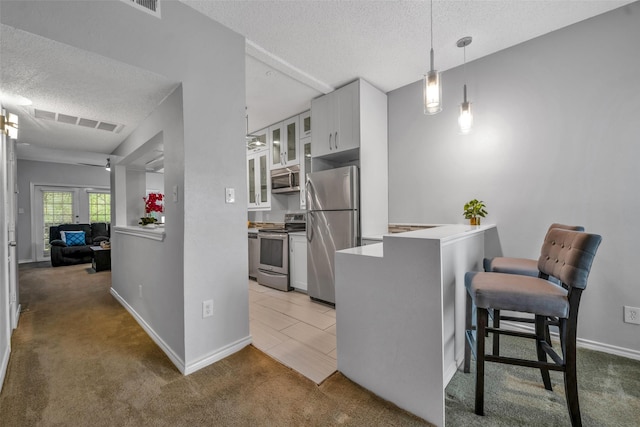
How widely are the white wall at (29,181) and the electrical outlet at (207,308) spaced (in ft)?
23.7

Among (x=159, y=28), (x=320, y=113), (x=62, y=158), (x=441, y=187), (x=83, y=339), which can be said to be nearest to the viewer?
(x=159, y=28)

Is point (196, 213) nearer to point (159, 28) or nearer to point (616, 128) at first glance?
point (159, 28)

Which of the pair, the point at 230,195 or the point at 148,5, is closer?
the point at 148,5

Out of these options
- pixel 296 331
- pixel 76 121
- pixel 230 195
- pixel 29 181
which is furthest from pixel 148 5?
pixel 29 181

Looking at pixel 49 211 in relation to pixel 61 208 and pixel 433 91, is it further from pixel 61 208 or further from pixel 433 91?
pixel 433 91

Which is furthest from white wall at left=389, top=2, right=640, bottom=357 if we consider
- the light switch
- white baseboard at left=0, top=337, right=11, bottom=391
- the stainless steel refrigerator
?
white baseboard at left=0, top=337, right=11, bottom=391

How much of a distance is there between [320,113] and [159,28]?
195cm

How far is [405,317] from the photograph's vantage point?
1.46 m

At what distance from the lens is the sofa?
5.75 m

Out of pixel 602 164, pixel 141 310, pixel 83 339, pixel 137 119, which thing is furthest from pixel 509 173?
pixel 83 339

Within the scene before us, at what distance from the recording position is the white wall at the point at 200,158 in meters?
1.70

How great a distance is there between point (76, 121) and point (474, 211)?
12.6 ft

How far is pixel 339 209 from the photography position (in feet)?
10.1

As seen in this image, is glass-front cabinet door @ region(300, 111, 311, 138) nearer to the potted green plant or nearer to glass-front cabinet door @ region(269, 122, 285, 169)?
glass-front cabinet door @ region(269, 122, 285, 169)
